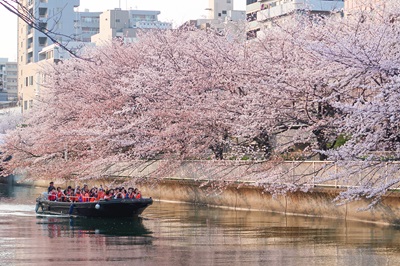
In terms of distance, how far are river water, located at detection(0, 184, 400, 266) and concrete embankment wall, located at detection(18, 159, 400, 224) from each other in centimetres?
55

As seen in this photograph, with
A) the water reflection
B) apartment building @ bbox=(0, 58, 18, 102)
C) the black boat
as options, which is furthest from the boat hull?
apartment building @ bbox=(0, 58, 18, 102)

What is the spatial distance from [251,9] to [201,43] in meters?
46.8

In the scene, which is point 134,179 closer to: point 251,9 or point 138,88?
point 138,88

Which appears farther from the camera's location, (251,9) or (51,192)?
(251,9)

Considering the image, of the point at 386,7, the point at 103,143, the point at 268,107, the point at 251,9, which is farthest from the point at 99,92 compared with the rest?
the point at 251,9

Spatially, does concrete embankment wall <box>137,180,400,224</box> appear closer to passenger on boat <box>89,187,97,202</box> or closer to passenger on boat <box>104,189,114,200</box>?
passenger on boat <box>104,189,114,200</box>

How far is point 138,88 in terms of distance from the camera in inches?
1737

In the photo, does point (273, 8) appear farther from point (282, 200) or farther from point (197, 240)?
point (197, 240)

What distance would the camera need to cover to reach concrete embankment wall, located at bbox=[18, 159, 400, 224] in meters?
32.3

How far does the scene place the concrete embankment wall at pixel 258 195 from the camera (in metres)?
32.3

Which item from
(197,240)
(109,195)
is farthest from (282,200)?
(197,240)

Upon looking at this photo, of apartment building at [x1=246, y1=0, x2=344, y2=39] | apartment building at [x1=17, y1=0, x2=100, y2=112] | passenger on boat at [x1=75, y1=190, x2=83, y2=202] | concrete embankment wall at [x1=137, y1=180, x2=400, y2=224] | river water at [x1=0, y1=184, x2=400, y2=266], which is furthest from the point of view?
apartment building at [x1=17, y1=0, x2=100, y2=112]

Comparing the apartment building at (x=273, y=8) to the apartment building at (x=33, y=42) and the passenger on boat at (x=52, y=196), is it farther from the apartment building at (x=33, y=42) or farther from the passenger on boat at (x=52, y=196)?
the apartment building at (x=33, y=42)

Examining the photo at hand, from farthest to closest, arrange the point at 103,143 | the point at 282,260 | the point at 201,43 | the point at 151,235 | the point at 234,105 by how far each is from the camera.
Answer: the point at 103,143 → the point at 201,43 → the point at 234,105 → the point at 151,235 → the point at 282,260
